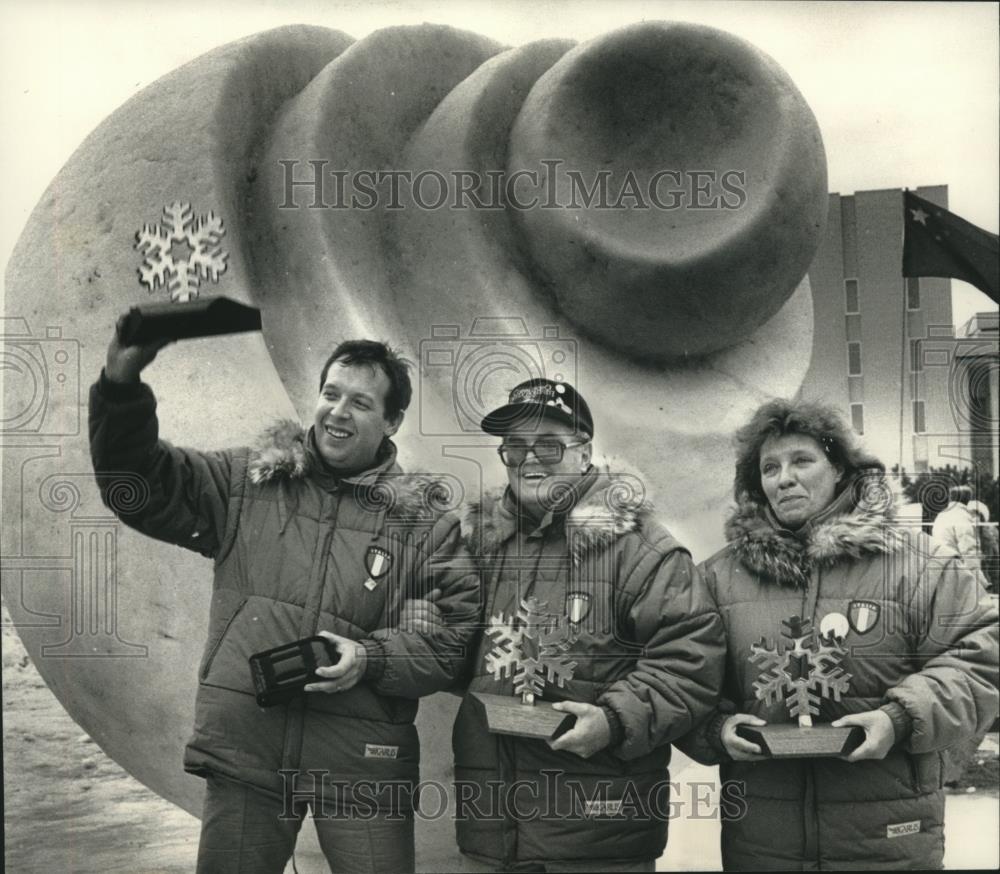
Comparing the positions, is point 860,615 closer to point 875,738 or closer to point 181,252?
point 875,738

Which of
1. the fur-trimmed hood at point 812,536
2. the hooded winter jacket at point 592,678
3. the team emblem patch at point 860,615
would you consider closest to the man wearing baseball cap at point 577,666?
the hooded winter jacket at point 592,678

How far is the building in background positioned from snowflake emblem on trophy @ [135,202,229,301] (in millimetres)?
1951

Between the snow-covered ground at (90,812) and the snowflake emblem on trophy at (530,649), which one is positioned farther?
the snow-covered ground at (90,812)

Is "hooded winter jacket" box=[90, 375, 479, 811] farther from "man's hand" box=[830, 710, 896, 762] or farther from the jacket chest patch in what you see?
the jacket chest patch

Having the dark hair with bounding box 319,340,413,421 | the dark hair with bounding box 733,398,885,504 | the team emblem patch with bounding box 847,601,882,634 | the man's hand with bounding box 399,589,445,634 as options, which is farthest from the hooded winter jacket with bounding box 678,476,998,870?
the dark hair with bounding box 319,340,413,421

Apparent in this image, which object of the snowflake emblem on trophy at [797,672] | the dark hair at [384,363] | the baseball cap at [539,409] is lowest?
the snowflake emblem on trophy at [797,672]

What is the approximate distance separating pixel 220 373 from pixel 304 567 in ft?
2.24

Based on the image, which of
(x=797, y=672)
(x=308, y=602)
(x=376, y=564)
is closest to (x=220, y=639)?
(x=308, y=602)

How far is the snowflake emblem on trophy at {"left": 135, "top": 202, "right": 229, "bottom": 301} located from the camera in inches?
183

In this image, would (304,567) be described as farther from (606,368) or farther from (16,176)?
(16,176)

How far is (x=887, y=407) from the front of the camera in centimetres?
480

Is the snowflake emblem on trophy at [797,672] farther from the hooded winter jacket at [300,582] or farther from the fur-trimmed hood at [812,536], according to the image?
the hooded winter jacket at [300,582]

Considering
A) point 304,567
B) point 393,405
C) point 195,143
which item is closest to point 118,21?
point 195,143

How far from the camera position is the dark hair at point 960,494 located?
4773mm
